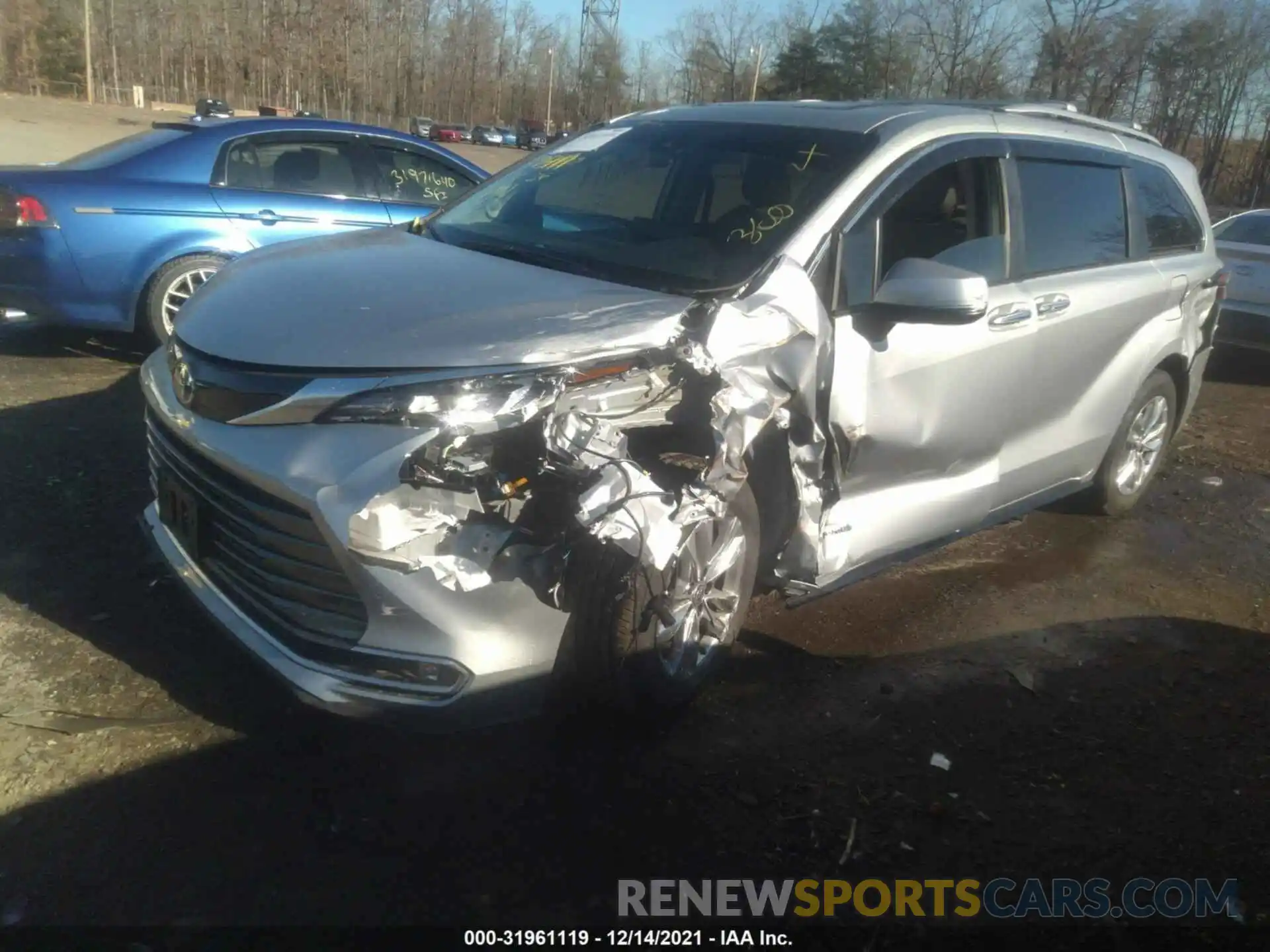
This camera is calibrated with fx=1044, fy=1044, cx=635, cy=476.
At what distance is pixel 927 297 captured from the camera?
10.6 ft

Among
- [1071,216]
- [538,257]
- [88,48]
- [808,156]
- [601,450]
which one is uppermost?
[88,48]

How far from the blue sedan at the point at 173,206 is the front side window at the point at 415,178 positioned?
0.04ft

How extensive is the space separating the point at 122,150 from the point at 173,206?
2.20 feet

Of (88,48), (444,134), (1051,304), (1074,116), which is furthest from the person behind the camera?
(88,48)

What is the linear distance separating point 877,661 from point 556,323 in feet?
5.90

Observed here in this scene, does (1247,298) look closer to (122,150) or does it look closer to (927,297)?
(927,297)

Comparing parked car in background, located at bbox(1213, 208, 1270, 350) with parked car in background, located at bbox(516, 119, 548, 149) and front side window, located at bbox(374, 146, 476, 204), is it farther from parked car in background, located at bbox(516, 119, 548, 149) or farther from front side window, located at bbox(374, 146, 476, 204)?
parked car in background, located at bbox(516, 119, 548, 149)

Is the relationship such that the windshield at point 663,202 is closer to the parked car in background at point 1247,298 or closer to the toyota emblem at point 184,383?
the toyota emblem at point 184,383

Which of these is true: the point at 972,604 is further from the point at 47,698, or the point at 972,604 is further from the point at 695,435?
the point at 47,698

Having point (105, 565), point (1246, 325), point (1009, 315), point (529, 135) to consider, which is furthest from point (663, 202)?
point (529, 135)

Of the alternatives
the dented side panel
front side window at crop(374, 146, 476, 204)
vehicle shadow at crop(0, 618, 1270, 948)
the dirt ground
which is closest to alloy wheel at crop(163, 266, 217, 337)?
front side window at crop(374, 146, 476, 204)

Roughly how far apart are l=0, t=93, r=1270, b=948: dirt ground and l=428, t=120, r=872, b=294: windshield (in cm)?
142

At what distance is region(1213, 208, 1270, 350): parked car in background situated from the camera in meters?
9.38

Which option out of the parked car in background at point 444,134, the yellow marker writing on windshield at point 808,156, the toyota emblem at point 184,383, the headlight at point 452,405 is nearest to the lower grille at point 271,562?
the toyota emblem at point 184,383
